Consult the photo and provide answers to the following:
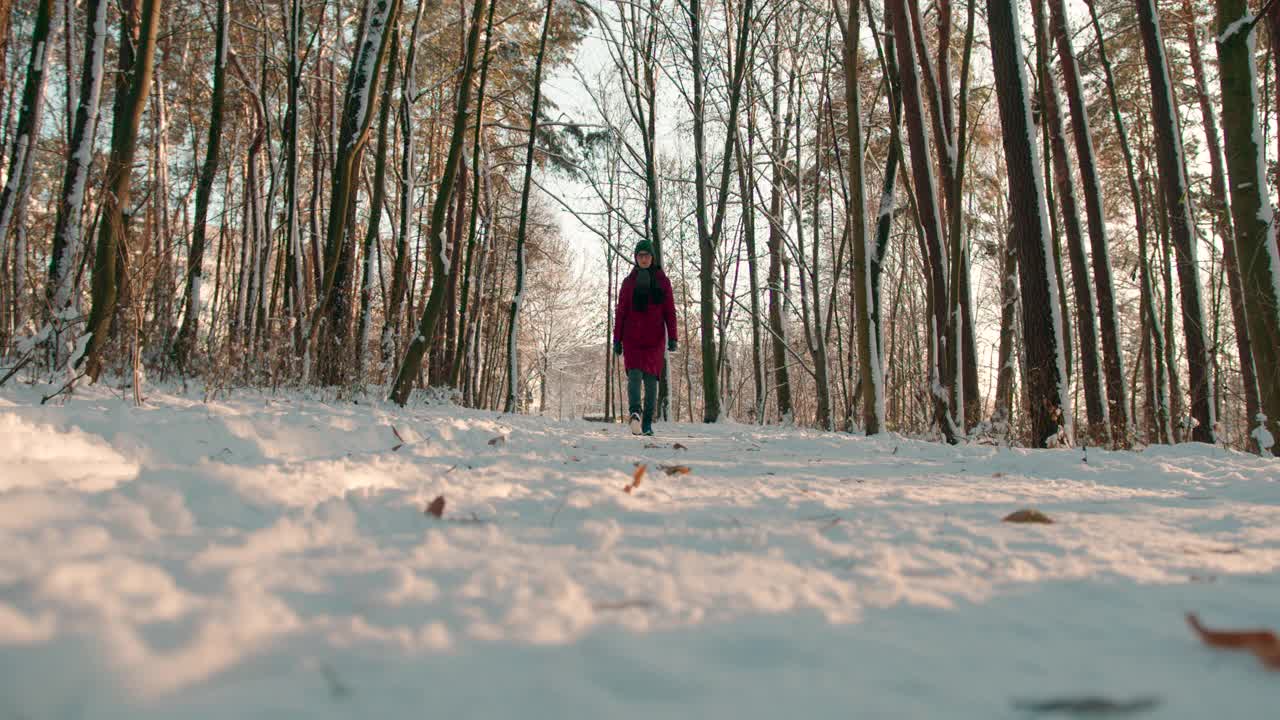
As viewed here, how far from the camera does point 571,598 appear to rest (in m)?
0.99

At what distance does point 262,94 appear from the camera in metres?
9.02

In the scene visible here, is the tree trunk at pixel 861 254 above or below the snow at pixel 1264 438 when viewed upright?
above

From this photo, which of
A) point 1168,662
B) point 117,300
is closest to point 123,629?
point 1168,662

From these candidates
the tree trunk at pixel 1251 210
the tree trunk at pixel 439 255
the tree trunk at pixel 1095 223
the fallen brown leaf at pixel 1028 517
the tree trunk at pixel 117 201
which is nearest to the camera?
the fallen brown leaf at pixel 1028 517

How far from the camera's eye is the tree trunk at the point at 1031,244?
593 cm

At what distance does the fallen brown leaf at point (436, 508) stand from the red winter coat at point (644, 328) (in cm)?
489

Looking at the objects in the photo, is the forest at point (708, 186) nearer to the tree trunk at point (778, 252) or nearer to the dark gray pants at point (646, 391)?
the tree trunk at point (778, 252)

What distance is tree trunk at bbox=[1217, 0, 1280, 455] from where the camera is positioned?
5.39m

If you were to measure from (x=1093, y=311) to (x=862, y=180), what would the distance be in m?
3.88

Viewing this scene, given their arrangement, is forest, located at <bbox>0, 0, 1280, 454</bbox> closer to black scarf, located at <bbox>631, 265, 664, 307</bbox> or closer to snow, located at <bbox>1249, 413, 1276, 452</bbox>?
snow, located at <bbox>1249, 413, 1276, 452</bbox>

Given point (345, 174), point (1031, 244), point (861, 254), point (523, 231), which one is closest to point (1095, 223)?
point (1031, 244)

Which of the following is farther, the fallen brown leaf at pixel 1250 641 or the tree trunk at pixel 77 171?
the tree trunk at pixel 77 171

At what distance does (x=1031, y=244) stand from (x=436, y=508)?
6.38 meters

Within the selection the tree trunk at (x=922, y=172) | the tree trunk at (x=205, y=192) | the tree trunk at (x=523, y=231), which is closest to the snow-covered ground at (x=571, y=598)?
the tree trunk at (x=205, y=192)
